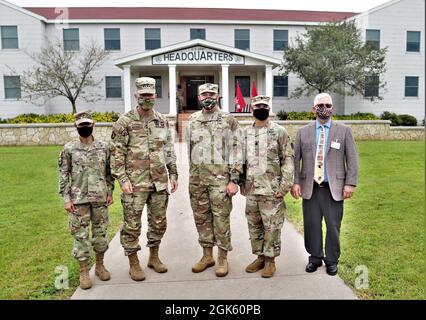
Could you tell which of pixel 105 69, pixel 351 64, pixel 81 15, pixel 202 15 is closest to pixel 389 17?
pixel 351 64

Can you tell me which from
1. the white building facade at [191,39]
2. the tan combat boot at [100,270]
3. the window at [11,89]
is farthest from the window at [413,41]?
the tan combat boot at [100,270]

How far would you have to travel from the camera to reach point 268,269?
4.00m

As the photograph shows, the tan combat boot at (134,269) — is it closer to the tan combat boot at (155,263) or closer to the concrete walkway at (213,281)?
the concrete walkway at (213,281)

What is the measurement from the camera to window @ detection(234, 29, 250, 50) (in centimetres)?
2606

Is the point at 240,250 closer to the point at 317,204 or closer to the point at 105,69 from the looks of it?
the point at 317,204

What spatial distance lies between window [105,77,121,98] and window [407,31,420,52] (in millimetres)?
20356

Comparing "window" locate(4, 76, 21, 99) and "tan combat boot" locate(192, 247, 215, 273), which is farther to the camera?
"window" locate(4, 76, 21, 99)

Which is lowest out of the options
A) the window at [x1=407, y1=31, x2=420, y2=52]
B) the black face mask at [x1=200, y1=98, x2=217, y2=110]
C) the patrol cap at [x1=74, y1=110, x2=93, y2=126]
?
the patrol cap at [x1=74, y1=110, x2=93, y2=126]

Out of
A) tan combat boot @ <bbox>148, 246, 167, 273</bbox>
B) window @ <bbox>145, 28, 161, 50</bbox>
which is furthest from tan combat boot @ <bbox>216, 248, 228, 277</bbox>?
window @ <bbox>145, 28, 161, 50</bbox>

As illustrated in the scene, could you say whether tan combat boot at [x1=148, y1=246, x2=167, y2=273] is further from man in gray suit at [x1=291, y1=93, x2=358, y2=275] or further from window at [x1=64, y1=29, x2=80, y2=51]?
window at [x1=64, y1=29, x2=80, y2=51]

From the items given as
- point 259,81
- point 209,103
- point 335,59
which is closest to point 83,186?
point 209,103

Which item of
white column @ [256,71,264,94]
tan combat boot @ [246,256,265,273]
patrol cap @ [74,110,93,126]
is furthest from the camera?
white column @ [256,71,264,94]

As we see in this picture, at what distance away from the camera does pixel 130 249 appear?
400cm
